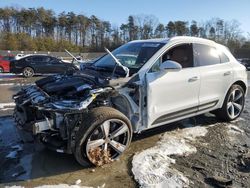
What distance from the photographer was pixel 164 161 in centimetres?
475

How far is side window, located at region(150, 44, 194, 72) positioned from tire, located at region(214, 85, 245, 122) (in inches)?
55.9

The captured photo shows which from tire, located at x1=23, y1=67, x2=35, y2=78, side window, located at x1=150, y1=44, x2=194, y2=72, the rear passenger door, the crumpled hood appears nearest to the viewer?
the crumpled hood

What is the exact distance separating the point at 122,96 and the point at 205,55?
216cm

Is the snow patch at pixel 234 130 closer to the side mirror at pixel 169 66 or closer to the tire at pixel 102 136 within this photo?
the side mirror at pixel 169 66

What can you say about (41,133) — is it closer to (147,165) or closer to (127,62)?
(147,165)

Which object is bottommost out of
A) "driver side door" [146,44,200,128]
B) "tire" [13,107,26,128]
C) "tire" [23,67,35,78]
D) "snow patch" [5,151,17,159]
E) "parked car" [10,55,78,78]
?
"snow patch" [5,151,17,159]

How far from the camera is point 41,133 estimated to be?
14.7ft

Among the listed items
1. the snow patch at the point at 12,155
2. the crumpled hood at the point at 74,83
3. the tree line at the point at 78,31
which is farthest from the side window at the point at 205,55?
the tree line at the point at 78,31

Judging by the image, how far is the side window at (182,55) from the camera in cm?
557

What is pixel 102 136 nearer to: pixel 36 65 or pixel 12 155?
pixel 12 155

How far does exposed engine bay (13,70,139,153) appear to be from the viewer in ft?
14.3

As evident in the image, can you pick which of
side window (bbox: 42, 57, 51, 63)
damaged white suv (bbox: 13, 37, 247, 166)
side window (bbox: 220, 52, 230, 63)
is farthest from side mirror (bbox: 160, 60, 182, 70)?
side window (bbox: 42, 57, 51, 63)

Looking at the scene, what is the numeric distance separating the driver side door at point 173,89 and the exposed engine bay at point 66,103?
0.28m

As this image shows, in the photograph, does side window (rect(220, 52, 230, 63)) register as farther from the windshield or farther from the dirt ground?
the windshield
